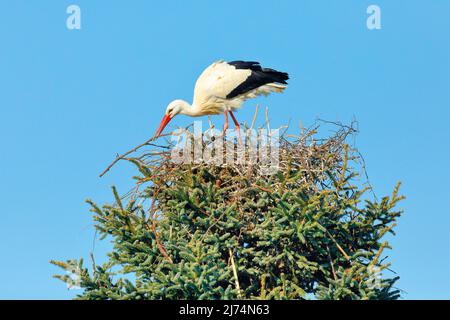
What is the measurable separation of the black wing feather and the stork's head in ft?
2.46

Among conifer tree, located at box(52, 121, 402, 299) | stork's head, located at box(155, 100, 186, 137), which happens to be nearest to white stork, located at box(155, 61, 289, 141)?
stork's head, located at box(155, 100, 186, 137)

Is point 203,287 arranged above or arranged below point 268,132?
below

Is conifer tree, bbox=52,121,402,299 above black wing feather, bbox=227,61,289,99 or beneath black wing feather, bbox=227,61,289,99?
beneath

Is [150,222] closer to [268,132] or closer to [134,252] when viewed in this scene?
[134,252]

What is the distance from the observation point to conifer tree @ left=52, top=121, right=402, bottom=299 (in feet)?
21.6

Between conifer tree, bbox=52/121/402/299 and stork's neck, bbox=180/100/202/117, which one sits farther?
stork's neck, bbox=180/100/202/117

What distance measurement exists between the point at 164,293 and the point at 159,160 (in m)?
1.76

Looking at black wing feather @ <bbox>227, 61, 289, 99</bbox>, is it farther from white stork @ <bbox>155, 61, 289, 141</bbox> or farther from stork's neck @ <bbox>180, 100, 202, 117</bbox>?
stork's neck @ <bbox>180, 100, 202, 117</bbox>

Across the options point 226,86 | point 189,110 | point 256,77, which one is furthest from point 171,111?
point 256,77

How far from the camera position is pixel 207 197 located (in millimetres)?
7117

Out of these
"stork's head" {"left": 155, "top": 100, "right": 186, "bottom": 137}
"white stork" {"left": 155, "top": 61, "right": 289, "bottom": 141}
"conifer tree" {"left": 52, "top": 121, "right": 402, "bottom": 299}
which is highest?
"white stork" {"left": 155, "top": 61, "right": 289, "bottom": 141}
